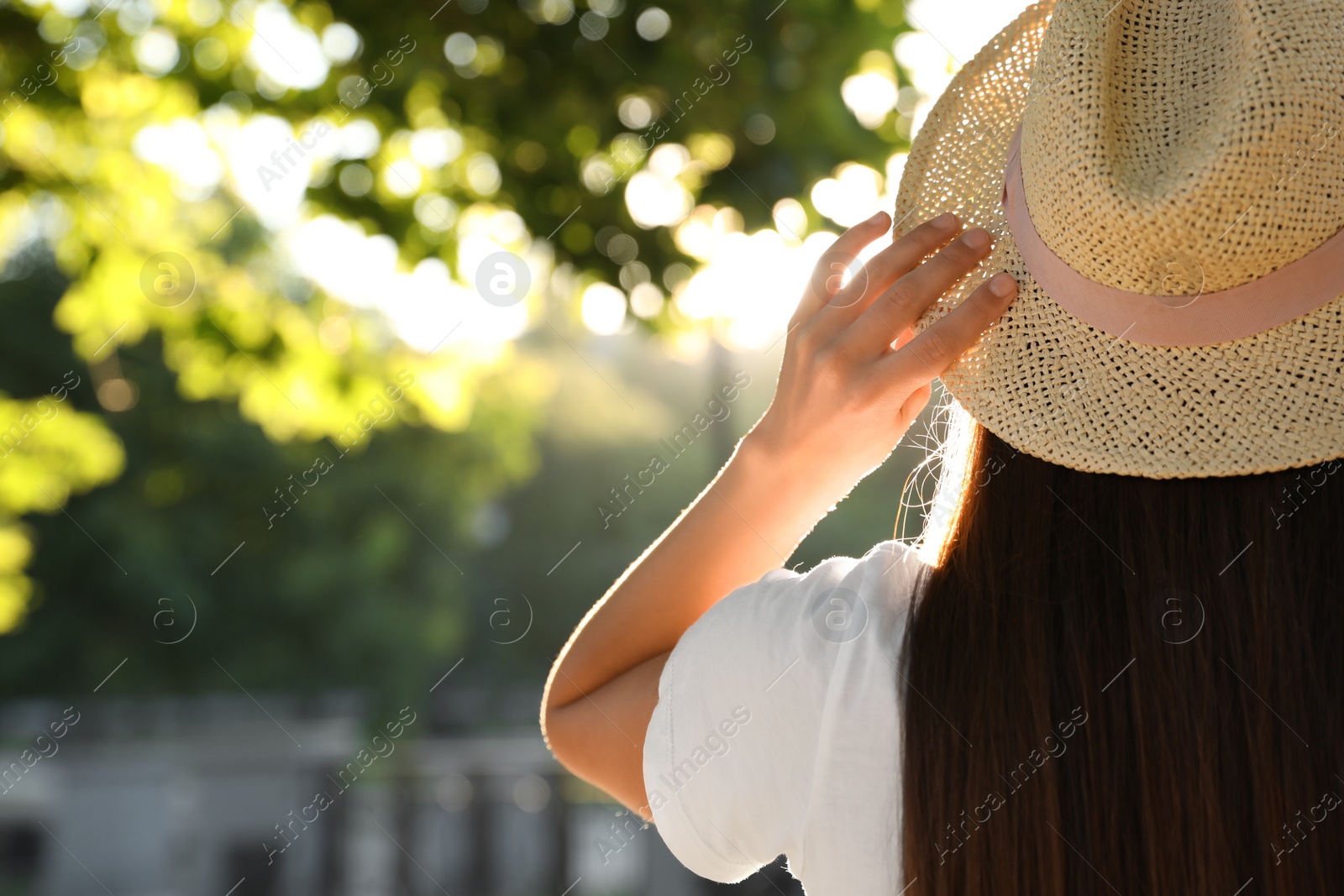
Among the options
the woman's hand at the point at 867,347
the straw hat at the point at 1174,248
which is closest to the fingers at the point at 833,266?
the woman's hand at the point at 867,347

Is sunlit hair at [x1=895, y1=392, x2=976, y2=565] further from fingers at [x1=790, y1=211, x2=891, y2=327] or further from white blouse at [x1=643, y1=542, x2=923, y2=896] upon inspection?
fingers at [x1=790, y1=211, x2=891, y2=327]

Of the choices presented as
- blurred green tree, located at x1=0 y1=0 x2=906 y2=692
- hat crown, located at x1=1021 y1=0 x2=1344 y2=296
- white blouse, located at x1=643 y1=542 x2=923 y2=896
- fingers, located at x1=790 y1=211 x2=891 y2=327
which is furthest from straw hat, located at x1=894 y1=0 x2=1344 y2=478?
blurred green tree, located at x1=0 y1=0 x2=906 y2=692

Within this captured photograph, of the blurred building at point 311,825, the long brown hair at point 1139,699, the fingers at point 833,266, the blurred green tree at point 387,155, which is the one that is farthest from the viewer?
the blurred building at point 311,825

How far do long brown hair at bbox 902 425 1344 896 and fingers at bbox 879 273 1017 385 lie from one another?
0.15 metres

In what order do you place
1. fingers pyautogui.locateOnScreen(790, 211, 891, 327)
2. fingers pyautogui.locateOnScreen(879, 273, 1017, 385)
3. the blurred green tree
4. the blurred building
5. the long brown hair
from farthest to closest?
the blurred building < the blurred green tree < fingers pyautogui.locateOnScreen(790, 211, 891, 327) < fingers pyautogui.locateOnScreen(879, 273, 1017, 385) < the long brown hair

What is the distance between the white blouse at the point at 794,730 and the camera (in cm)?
84

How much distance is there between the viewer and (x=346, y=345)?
4223 mm

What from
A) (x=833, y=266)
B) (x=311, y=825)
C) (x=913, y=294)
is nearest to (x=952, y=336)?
(x=913, y=294)

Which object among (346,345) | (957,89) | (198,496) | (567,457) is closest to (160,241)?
(346,345)

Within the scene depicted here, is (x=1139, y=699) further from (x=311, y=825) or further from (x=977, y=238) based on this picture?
(x=311, y=825)

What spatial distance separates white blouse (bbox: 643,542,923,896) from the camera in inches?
32.9

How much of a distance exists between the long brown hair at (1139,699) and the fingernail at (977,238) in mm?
240

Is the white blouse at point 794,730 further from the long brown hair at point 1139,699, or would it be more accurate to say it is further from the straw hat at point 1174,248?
the straw hat at point 1174,248

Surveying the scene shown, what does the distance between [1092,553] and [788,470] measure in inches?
11.8
